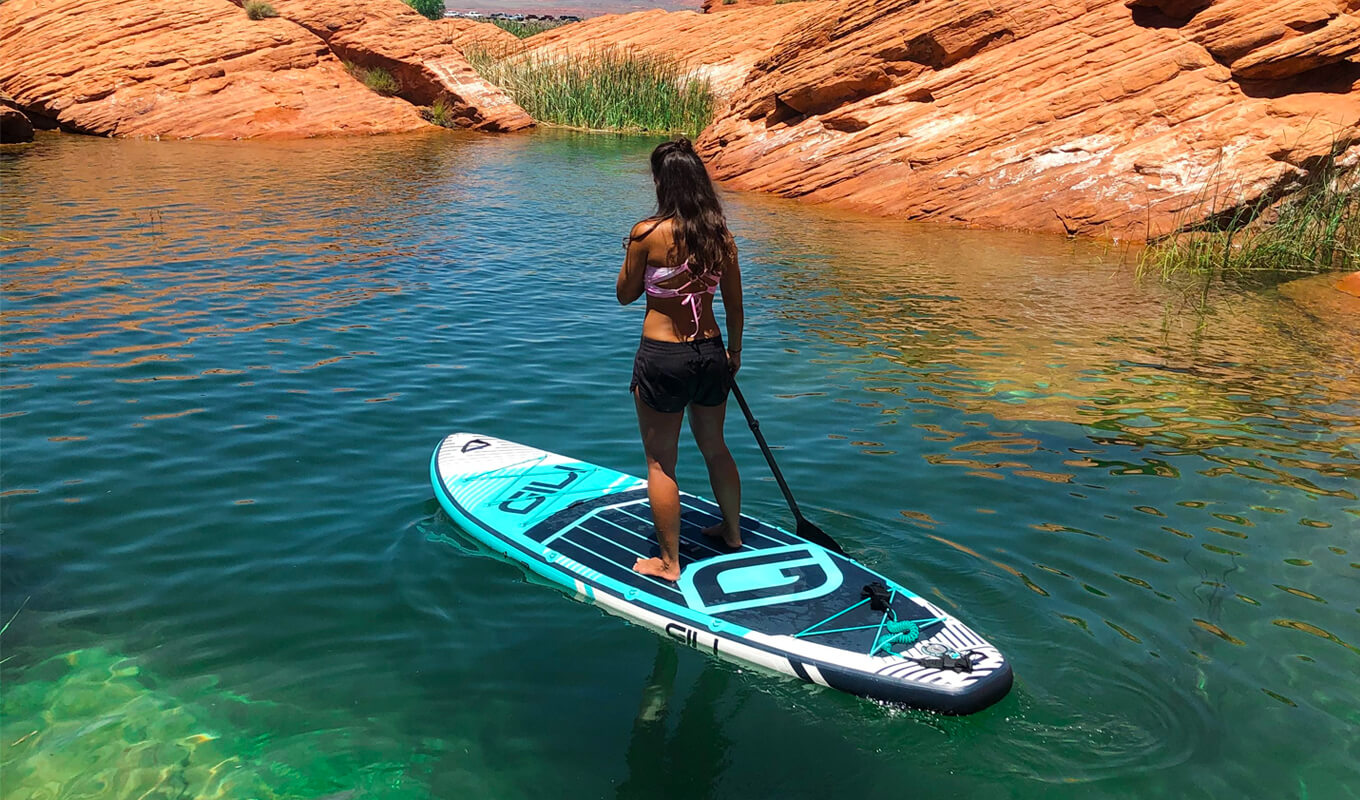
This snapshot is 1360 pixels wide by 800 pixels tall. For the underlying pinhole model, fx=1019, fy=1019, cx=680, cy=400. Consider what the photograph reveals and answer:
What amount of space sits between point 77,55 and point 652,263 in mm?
25386

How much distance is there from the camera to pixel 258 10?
2691 cm

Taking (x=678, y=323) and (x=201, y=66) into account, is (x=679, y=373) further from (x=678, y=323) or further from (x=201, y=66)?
(x=201, y=66)

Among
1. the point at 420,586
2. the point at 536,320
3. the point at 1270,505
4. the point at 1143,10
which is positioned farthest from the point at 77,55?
the point at 1270,505

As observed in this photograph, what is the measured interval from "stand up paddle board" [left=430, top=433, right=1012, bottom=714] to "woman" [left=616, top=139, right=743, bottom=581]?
0.75 feet

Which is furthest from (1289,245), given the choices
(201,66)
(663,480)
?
(201,66)

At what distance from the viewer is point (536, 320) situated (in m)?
9.82

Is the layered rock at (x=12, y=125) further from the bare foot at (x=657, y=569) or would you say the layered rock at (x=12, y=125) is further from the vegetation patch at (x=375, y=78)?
the bare foot at (x=657, y=569)

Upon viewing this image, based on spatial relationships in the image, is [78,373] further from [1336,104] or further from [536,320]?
[1336,104]

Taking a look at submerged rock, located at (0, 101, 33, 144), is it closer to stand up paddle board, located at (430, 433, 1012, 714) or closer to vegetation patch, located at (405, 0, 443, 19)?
stand up paddle board, located at (430, 433, 1012, 714)

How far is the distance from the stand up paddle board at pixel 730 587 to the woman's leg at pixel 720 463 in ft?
0.50

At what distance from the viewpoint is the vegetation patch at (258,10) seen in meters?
26.9

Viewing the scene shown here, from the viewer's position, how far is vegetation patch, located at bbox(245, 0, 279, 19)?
2691 centimetres

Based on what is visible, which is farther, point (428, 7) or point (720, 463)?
point (428, 7)

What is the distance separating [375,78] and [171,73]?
5964 millimetres
